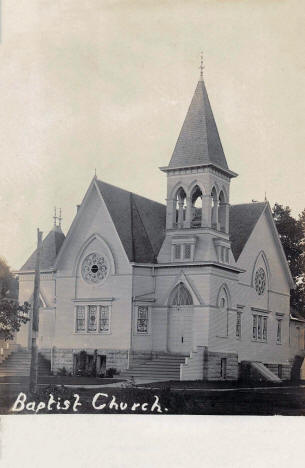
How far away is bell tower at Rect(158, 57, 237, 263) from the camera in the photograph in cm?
1722

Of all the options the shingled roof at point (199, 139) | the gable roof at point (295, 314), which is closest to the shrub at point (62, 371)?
the shingled roof at point (199, 139)

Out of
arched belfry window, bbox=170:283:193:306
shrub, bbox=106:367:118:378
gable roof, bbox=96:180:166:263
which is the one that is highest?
gable roof, bbox=96:180:166:263

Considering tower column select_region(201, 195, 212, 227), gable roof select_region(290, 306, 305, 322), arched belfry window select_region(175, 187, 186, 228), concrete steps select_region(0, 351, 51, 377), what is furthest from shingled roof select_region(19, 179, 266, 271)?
concrete steps select_region(0, 351, 51, 377)

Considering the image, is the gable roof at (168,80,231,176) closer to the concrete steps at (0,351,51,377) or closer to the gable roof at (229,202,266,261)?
the gable roof at (229,202,266,261)

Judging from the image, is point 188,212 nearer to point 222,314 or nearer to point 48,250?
point 222,314

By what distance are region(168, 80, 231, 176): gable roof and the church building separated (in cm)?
3

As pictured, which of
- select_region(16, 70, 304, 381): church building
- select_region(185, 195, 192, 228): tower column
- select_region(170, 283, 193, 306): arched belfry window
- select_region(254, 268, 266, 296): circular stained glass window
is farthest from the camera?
select_region(254, 268, 266, 296): circular stained glass window

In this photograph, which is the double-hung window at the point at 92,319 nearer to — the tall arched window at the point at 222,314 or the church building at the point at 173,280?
the church building at the point at 173,280

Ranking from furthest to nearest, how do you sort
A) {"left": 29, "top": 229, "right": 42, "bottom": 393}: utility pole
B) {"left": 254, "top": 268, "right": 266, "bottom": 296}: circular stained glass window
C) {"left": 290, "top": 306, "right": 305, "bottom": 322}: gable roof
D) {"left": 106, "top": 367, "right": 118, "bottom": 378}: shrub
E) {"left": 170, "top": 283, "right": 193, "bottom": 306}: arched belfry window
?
{"left": 254, "top": 268, "right": 266, "bottom": 296}: circular stained glass window, {"left": 290, "top": 306, "right": 305, "bottom": 322}: gable roof, {"left": 170, "top": 283, "right": 193, "bottom": 306}: arched belfry window, {"left": 106, "top": 367, "right": 118, "bottom": 378}: shrub, {"left": 29, "top": 229, "right": 42, "bottom": 393}: utility pole

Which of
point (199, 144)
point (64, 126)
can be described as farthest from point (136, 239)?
point (64, 126)

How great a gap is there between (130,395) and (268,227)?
600 centimetres

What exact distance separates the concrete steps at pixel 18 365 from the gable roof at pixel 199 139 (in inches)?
184

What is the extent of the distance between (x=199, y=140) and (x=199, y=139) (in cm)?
2

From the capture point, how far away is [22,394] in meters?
15.1
